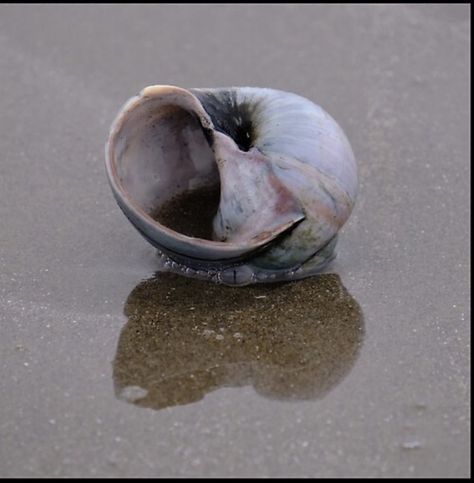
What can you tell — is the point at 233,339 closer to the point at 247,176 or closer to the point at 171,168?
the point at 247,176

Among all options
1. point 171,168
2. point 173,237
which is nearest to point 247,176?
point 173,237

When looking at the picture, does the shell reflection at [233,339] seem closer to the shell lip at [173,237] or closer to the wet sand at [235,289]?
the wet sand at [235,289]

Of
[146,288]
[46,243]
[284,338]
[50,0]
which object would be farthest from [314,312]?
[50,0]

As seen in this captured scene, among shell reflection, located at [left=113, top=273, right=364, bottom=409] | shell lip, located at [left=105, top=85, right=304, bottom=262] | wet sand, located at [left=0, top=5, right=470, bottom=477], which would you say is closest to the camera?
wet sand, located at [left=0, top=5, right=470, bottom=477]

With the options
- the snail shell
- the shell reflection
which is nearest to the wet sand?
the shell reflection

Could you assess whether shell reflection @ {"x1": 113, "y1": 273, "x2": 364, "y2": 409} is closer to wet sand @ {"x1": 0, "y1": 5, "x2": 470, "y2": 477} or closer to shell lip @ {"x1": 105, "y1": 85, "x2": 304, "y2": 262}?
wet sand @ {"x1": 0, "y1": 5, "x2": 470, "y2": 477}

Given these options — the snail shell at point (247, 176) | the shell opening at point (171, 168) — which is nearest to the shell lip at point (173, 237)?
the snail shell at point (247, 176)

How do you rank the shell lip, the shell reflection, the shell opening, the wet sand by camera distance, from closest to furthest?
the wet sand
the shell reflection
the shell lip
the shell opening
